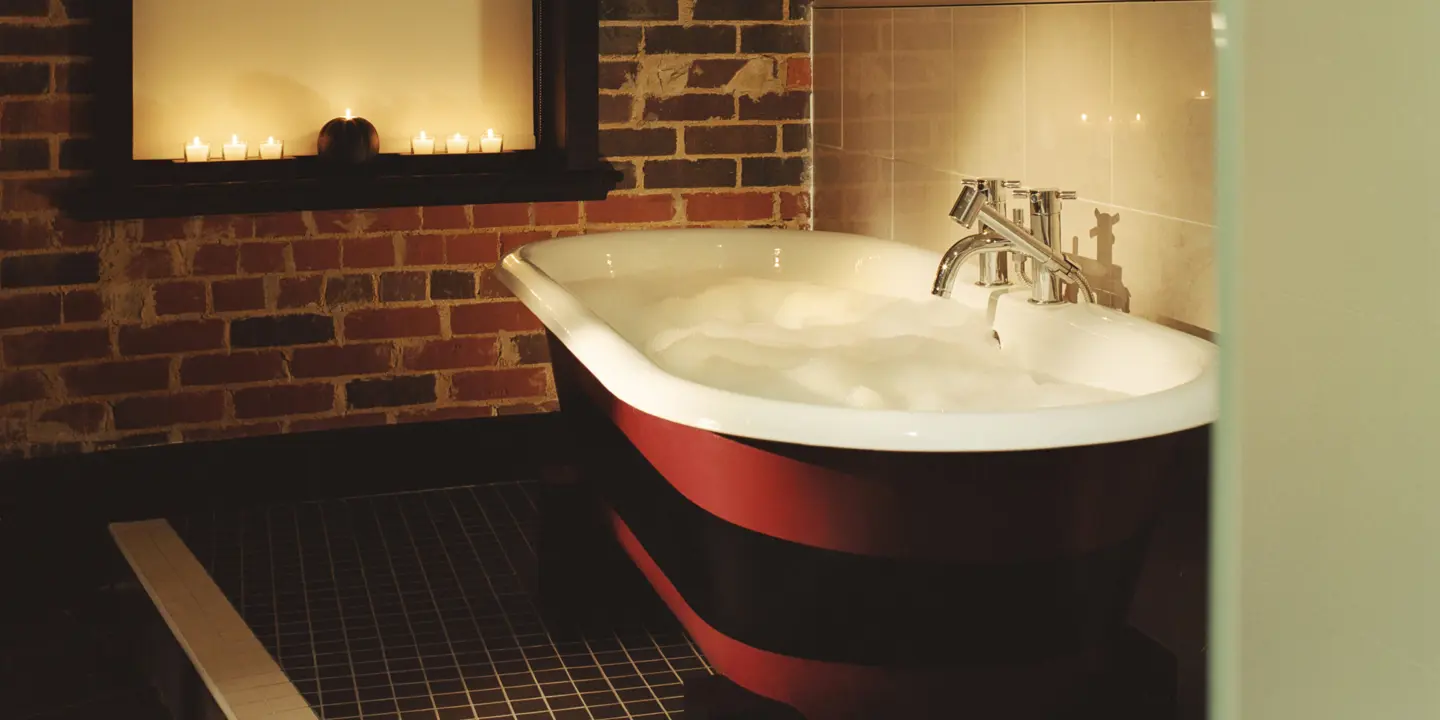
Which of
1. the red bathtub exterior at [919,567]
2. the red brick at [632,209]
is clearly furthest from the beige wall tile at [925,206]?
the red bathtub exterior at [919,567]

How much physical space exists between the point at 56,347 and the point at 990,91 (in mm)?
2175

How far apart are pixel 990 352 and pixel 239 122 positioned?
6.71 ft

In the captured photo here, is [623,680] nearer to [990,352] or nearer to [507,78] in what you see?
[990,352]

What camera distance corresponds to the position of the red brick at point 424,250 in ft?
12.3

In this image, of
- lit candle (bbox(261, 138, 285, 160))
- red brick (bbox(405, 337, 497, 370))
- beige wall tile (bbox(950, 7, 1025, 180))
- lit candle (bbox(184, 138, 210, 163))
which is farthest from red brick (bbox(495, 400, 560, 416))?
beige wall tile (bbox(950, 7, 1025, 180))

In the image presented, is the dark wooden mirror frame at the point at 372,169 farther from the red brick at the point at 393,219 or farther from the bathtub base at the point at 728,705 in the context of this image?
the bathtub base at the point at 728,705

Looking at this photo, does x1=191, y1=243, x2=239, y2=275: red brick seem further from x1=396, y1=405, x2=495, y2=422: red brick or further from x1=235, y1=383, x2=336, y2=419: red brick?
x1=396, y1=405, x2=495, y2=422: red brick

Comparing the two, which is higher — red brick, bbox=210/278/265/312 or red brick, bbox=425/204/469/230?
red brick, bbox=425/204/469/230

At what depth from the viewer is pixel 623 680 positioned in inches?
101

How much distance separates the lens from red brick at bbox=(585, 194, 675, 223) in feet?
12.7

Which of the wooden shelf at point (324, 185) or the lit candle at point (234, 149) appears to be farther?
the lit candle at point (234, 149)

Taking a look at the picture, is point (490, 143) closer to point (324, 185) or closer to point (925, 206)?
point (324, 185)

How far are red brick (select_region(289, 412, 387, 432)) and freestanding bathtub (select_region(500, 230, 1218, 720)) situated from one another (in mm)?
1603

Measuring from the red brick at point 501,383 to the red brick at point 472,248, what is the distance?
29 cm
